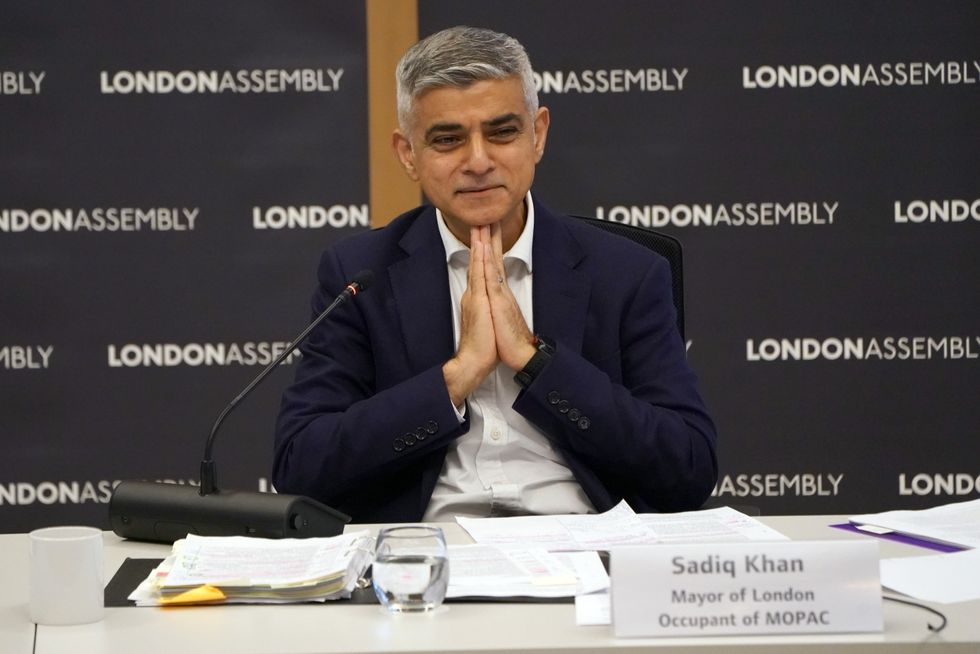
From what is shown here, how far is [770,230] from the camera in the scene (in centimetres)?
388

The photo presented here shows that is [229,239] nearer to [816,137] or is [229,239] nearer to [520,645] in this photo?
[816,137]

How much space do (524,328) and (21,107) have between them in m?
2.27

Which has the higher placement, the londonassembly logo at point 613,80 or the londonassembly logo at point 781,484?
the londonassembly logo at point 613,80

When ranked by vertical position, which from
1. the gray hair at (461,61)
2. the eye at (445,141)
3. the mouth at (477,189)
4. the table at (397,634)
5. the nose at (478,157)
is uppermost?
the gray hair at (461,61)

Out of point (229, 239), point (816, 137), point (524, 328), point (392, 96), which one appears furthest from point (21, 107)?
point (816, 137)

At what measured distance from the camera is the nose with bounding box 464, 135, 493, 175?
2.35 metres

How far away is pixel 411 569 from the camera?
144 cm

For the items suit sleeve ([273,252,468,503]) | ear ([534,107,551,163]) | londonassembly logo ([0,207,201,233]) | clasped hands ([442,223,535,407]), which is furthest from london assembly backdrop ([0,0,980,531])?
clasped hands ([442,223,535,407])

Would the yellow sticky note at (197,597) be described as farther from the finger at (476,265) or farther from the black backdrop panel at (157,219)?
the black backdrop panel at (157,219)

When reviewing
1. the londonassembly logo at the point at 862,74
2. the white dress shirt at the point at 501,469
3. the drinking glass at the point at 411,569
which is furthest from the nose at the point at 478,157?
the londonassembly logo at the point at 862,74

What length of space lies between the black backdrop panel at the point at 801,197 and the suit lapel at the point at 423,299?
57.4 inches

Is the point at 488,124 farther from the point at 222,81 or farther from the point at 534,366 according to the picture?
the point at 222,81

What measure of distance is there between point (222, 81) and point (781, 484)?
7.23 feet

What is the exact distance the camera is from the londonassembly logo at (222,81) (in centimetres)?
382
